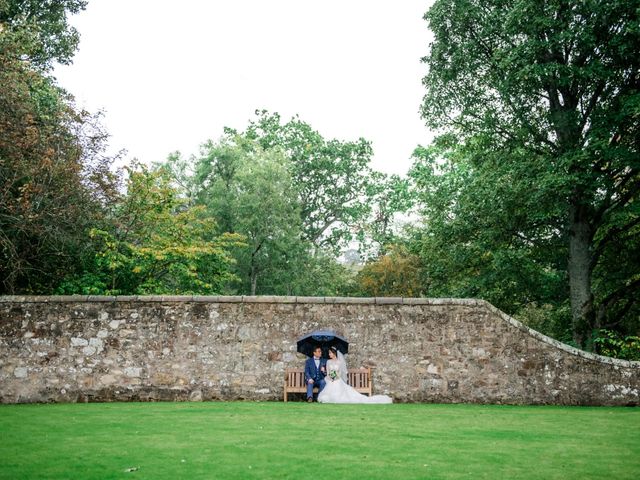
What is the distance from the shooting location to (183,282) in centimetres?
2227

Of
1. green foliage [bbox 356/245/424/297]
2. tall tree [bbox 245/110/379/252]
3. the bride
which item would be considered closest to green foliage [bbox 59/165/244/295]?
the bride

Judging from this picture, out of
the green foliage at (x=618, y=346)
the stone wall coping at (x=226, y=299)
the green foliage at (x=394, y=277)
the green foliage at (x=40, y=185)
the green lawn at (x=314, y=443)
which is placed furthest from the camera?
the green foliage at (x=394, y=277)

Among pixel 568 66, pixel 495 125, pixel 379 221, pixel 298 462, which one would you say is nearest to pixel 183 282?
pixel 495 125

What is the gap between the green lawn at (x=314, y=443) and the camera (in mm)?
6225

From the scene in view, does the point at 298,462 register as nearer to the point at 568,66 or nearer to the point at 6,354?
the point at 6,354

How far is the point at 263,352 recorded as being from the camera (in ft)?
43.8

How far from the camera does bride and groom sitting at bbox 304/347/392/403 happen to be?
511 inches

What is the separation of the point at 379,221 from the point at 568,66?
26.4 m

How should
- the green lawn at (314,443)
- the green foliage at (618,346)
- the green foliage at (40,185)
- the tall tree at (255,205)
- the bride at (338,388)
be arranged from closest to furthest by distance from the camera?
the green lawn at (314,443) < the bride at (338,388) < the green foliage at (40,185) < the green foliage at (618,346) < the tall tree at (255,205)

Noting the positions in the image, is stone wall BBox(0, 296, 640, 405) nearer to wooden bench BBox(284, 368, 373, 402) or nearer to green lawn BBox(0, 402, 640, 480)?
wooden bench BBox(284, 368, 373, 402)

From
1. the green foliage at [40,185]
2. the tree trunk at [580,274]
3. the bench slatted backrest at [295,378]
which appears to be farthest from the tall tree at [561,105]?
the green foliage at [40,185]

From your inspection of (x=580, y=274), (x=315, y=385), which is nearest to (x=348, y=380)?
(x=315, y=385)

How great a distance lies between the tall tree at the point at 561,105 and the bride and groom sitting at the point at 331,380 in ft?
25.3

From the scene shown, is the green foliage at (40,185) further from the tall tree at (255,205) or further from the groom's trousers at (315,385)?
the tall tree at (255,205)
